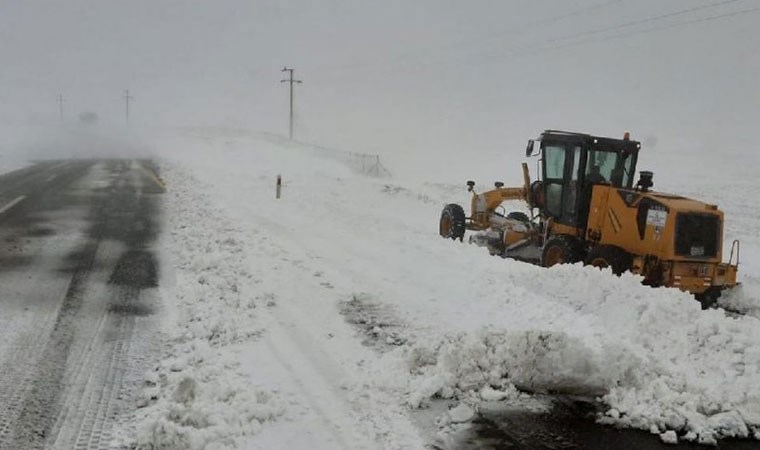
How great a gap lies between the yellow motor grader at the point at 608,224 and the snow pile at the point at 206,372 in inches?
198

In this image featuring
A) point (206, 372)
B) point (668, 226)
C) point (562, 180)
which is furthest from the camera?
point (562, 180)

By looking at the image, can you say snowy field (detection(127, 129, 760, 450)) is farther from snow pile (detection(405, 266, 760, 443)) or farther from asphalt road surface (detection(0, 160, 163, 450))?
asphalt road surface (detection(0, 160, 163, 450))

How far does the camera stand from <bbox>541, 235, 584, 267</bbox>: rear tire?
9692 millimetres

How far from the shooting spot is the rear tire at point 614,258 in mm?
8875

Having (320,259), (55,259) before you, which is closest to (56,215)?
(55,259)

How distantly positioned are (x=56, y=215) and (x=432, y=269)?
863cm

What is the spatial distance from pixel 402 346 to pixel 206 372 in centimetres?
179

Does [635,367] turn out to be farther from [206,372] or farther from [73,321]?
[73,321]

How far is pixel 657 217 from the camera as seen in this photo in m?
8.60

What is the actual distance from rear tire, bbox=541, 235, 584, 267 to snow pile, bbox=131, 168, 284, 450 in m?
5.02

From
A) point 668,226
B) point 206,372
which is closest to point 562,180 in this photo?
point 668,226

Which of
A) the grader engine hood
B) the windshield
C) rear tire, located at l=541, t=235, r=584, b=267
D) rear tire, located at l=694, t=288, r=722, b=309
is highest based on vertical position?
the windshield

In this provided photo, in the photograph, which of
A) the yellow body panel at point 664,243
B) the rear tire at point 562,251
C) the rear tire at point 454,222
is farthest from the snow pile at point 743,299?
the rear tire at point 454,222

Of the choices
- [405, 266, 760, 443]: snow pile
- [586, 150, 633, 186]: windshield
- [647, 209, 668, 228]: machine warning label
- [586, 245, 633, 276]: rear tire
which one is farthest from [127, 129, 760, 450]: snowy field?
[586, 150, 633, 186]: windshield
